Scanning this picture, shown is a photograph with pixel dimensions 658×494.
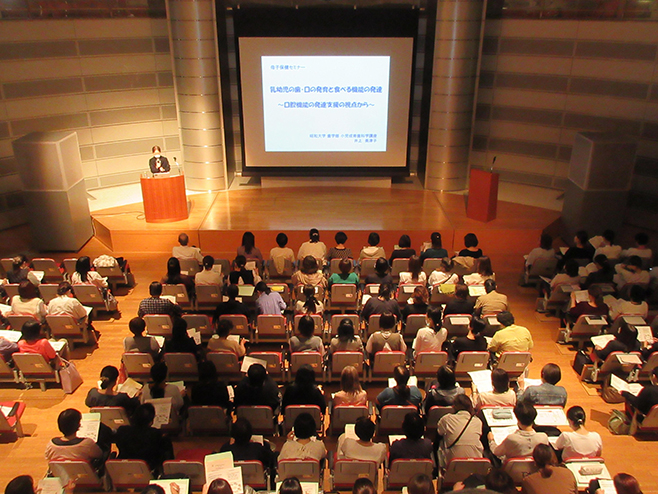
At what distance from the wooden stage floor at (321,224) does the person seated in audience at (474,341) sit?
414 cm

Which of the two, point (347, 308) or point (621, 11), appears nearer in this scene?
point (347, 308)

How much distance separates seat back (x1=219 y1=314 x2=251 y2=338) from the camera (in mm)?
6844

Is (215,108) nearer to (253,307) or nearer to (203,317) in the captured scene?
(253,307)

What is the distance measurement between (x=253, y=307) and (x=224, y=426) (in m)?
2.62

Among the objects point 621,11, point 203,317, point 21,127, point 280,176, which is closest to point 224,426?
point 203,317

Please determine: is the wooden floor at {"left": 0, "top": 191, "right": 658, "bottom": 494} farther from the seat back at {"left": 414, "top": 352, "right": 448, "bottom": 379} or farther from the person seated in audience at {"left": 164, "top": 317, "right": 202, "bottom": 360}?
the person seated in audience at {"left": 164, "top": 317, "right": 202, "bottom": 360}

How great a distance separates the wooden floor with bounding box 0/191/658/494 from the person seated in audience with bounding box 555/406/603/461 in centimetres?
82

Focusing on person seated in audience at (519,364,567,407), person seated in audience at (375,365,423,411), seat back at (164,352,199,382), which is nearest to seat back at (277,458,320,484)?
person seated in audience at (375,365,423,411)

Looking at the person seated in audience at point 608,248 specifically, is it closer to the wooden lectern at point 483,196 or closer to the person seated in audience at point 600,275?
the person seated in audience at point 600,275

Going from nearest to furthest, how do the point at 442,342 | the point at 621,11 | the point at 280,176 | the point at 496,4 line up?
1. the point at 442,342
2. the point at 621,11
3. the point at 496,4
4. the point at 280,176

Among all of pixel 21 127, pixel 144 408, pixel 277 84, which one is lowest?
pixel 144 408

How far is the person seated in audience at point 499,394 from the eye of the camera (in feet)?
17.4

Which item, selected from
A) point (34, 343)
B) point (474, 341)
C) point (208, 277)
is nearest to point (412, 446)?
point (474, 341)

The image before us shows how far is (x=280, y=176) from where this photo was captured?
40.8 feet
